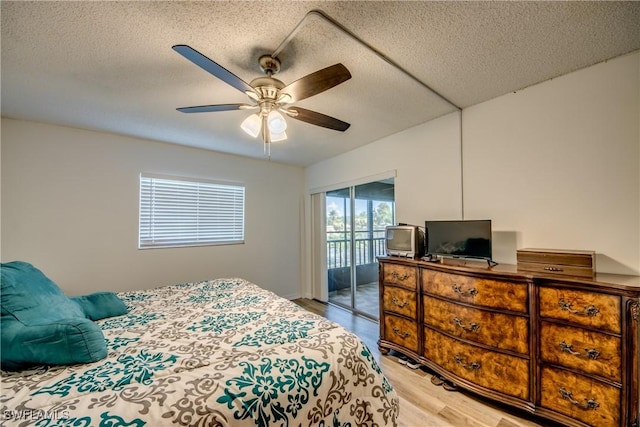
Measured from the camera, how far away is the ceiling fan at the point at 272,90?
1.36 m

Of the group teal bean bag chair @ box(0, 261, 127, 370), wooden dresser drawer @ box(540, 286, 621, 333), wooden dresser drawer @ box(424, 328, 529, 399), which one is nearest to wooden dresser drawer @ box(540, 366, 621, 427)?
wooden dresser drawer @ box(424, 328, 529, 399)

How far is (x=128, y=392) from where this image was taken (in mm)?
974

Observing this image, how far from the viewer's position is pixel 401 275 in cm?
246

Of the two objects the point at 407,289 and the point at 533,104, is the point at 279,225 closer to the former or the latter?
the point at 407,289

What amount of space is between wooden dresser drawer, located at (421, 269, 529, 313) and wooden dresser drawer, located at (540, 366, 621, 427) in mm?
411

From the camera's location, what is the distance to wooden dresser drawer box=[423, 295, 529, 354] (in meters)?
1.71

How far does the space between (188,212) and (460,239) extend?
3.40 m

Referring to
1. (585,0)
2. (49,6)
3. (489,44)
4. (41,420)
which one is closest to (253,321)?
(41,420)

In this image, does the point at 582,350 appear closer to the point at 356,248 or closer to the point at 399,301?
the point at 399,301

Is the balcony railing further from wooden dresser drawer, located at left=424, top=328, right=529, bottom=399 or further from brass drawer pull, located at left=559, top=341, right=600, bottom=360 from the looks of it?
brass drawer pull, located at left=559, top=341, right=600, bottom=360

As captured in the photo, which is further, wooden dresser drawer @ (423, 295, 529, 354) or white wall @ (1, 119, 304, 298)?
white wall @ (1, 119, 304, 298)

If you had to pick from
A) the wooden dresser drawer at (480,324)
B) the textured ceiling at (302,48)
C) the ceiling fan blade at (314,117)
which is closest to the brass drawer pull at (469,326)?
the wooden dresser drawer at (480,324)

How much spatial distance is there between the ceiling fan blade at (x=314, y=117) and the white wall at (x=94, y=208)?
239 centimetres

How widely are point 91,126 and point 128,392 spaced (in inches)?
120
